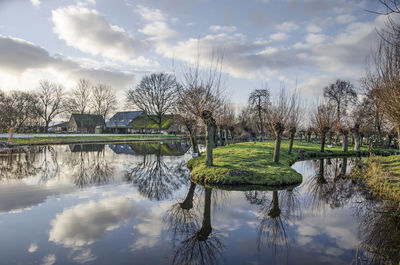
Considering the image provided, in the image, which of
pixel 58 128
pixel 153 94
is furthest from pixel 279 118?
pixel 58 128

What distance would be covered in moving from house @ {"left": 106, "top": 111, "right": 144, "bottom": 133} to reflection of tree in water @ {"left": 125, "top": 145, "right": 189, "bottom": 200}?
2113 inches

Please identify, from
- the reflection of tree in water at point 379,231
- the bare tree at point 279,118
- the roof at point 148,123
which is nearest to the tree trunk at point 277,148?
the bare tree at point 279,118

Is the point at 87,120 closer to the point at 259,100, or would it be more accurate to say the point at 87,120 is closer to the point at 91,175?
the point at 259,100

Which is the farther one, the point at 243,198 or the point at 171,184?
the point at 171,184

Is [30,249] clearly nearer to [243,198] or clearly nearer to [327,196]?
[243,198]

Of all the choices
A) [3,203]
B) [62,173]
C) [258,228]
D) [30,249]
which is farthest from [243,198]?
[62,173]

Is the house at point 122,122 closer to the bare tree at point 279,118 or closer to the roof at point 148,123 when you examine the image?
the roof at point 148,123

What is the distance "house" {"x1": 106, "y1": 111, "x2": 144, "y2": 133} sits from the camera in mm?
67569

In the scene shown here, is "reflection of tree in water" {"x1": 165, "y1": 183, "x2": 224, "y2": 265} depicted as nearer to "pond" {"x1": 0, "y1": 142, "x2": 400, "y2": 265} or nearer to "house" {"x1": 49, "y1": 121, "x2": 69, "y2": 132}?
"pond" {"x1": 0, "y1": 142, "x2": 400, "y2": 265}

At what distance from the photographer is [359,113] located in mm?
26844

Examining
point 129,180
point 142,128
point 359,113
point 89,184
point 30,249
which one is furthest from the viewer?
point 142,128

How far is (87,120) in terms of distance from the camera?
212 feet

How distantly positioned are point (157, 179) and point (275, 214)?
704 cm

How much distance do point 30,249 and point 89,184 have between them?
6182mm
